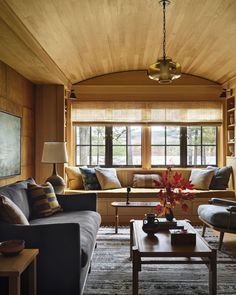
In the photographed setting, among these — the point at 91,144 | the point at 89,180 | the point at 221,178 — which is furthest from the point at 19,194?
the point at 221,178

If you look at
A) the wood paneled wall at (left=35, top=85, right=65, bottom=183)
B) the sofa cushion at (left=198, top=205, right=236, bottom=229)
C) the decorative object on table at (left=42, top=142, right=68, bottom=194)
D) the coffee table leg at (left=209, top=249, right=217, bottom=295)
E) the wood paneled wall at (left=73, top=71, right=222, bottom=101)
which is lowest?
the coffee table leg at (left=209, top=249, right=217, bottom=295)

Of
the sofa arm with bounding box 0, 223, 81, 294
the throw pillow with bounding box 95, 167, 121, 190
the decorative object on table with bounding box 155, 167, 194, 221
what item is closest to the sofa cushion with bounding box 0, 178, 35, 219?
the sofa arm with bounding box 0, 223, 81, 294

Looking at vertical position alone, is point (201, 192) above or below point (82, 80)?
below

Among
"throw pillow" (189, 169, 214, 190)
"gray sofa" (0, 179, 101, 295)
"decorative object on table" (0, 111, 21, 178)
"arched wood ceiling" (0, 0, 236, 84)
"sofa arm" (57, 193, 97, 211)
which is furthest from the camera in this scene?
"throw pillow" (189, 169, 214, 190)

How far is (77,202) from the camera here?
391 cm

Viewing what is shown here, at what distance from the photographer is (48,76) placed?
16.4 feet

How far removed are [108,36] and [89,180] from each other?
250cm

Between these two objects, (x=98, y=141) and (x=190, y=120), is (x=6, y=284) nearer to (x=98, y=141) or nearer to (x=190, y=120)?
(x=98, y=141)

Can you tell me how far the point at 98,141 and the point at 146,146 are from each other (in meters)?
0.95

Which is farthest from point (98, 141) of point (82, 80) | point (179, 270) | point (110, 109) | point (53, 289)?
point (53, 289)

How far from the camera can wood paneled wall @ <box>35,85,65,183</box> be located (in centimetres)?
556

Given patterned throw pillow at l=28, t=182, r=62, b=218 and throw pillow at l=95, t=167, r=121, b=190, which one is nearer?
patterned throw pillow at l=28, t=182, r=62, b=218

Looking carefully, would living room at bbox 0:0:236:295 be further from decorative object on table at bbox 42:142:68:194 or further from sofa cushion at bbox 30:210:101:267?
decorative object on table at bbox 42:142:68:194

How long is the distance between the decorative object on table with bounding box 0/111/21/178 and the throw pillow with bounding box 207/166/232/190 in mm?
3354
